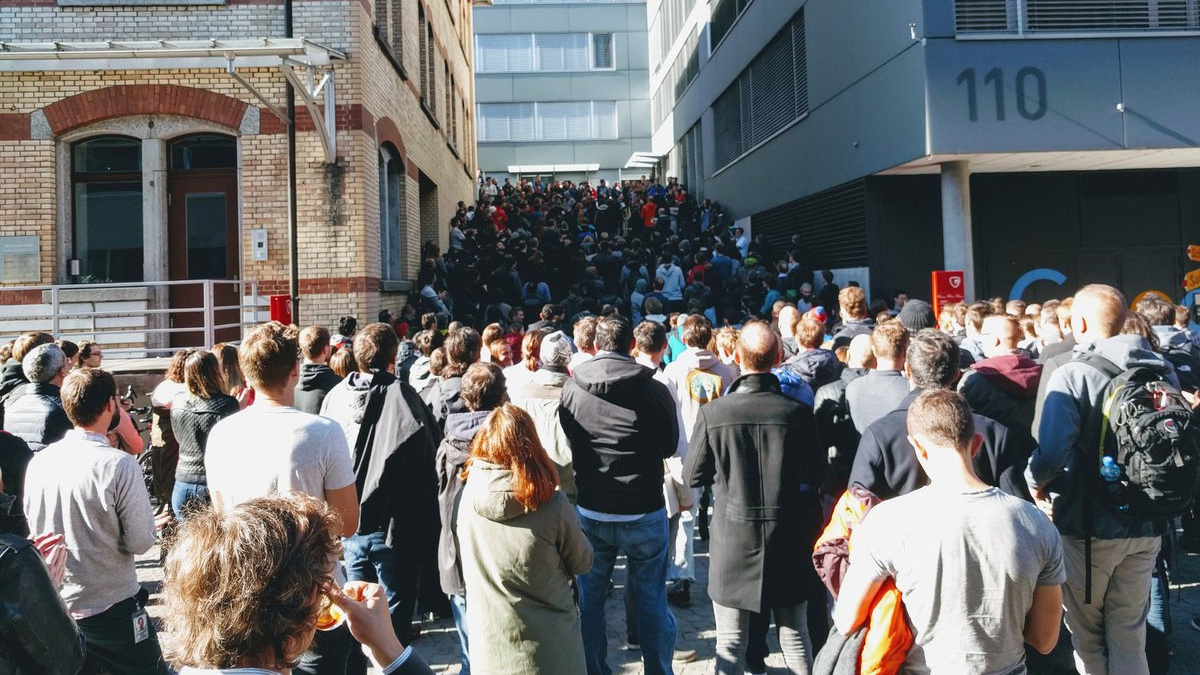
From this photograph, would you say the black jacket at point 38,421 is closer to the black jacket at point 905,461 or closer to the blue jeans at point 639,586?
the blue jeans at point 639,586

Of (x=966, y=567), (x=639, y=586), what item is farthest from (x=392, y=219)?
(x=966, y=567)

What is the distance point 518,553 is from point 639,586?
1.33 meters

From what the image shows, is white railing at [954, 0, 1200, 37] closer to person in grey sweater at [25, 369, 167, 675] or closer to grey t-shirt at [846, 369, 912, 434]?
grey t-shirt at [846, 369, 912, 434]

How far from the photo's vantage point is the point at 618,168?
42.4 meters

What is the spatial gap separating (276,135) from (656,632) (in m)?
10.0

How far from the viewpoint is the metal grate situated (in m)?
16.0

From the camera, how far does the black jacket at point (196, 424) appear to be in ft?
16.8

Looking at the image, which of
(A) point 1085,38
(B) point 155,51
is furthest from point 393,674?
(A) point 1085,38

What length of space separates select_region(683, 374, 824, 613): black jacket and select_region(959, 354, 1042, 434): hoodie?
1057 millimetres

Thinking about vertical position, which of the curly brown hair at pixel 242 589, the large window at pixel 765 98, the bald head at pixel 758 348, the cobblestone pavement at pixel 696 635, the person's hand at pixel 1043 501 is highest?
the large window at pixel 765 98

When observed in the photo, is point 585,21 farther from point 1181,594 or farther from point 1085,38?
point 1181,594

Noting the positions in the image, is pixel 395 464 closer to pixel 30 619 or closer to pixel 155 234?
pixel 30 619

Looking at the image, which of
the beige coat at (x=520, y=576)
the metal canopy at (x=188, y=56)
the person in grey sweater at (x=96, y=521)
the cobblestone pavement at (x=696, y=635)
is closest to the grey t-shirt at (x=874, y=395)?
the cobblestone pavement at (x=696, y=635)

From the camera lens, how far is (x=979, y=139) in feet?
42.0
